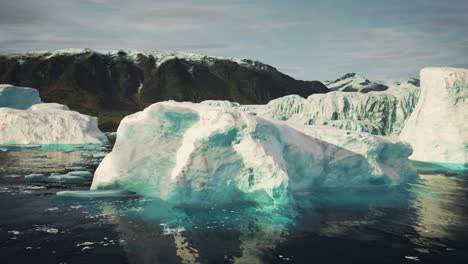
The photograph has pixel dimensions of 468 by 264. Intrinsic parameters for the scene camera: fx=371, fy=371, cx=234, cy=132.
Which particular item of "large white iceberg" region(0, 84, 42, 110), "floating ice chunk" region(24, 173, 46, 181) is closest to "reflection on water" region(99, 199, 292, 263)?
"floating ice chunk" region(24, 173, 46, 181)

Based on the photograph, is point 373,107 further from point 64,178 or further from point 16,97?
point 16,97

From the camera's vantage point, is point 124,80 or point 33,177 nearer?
point 33,177

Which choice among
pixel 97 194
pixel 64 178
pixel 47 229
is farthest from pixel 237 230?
pixel 64 178

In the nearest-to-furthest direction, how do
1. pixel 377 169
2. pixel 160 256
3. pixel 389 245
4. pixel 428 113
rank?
pixel 160 256
pixel 389 245
pixel 377 169
pixel 428 113

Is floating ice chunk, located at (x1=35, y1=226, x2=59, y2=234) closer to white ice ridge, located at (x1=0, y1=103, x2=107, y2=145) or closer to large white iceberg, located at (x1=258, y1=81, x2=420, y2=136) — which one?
white ice ridge, located at (x1=0, y1=103, x2=107, y2=145)

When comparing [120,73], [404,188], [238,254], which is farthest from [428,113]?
[120,73]

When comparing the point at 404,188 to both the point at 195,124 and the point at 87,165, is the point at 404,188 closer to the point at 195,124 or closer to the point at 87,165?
the point at 195,124
